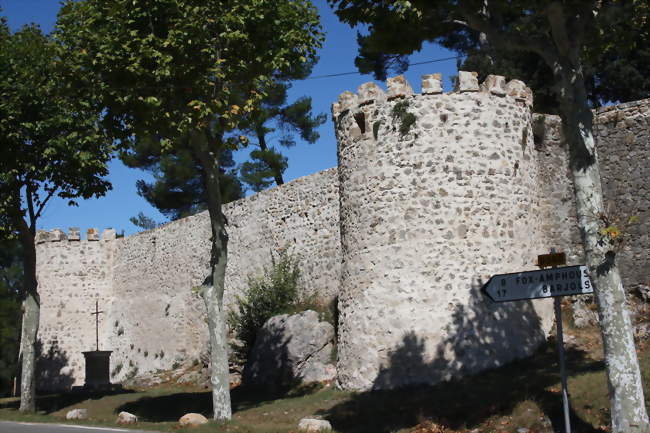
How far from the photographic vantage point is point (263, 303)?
2019 centimetres

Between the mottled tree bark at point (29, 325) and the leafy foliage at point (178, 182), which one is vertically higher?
the leafy foliage at point (178, 182)

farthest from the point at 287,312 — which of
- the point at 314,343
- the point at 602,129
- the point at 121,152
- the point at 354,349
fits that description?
the point at 602,129

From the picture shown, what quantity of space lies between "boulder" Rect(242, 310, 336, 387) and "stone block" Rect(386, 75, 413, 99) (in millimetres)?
5836

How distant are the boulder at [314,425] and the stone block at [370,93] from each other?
6536 millimetres

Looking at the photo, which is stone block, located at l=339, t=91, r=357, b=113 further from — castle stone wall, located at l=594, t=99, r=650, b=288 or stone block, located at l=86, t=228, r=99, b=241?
stone block, located at l=86, t=228, r=99, b=241

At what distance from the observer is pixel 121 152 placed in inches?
621

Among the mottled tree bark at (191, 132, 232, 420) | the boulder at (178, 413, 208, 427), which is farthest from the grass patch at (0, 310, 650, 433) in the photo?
the mottled tree bark at (191, 132, 232, 420)

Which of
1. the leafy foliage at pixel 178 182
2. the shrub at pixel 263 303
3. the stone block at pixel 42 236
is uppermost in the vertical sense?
the leafy foliage at pixel 178 182

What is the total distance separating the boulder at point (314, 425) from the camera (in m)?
11.7

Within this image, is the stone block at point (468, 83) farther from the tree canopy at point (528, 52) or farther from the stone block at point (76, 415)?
the stone block at point (76, 415)

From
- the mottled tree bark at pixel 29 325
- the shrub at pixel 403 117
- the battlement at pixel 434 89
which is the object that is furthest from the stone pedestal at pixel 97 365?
the shrub at pixel 403 117

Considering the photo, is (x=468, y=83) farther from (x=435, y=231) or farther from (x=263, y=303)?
(x=263, y=303)

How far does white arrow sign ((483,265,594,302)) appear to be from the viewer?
9.08m

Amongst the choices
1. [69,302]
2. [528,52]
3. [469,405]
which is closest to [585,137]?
[469,405]
